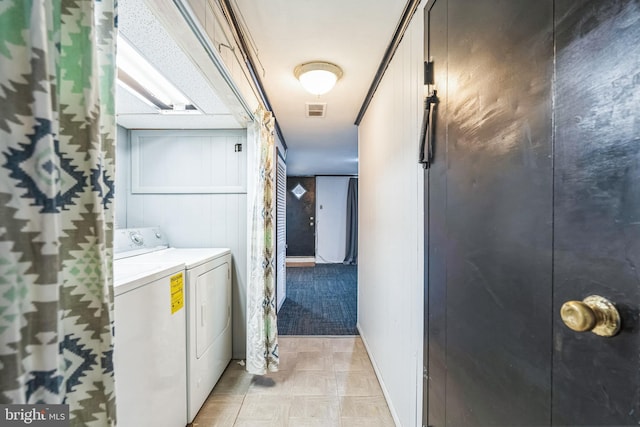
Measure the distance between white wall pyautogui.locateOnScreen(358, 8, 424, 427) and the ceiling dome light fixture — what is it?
14.3 inches

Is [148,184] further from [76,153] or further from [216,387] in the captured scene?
[76,153]

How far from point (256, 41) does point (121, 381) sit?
1837 millimetres

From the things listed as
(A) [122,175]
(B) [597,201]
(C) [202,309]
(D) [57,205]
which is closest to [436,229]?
(B) [597,201]

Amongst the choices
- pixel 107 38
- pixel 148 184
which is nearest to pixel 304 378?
pixel 148 184

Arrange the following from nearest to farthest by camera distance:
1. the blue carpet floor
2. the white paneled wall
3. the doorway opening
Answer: the white paneled wall, the blue carpet floor, the doorway opening

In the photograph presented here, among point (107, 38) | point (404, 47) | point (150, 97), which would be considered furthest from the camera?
point (150, 97)

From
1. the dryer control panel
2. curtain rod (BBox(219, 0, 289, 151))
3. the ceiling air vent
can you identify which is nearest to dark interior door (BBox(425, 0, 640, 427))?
curtain rod (BBox(219, 0, 289, 151))

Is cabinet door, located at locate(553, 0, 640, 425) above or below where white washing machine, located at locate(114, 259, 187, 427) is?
above

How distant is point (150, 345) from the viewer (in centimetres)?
123

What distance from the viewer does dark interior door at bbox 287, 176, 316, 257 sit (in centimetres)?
700

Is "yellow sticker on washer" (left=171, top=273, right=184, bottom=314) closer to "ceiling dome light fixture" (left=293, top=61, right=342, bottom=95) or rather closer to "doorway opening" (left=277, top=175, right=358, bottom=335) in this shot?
"ceiling dome light fixture" (left=293, top=61, right=342, bottom=95)

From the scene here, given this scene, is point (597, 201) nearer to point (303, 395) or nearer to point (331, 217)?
point (303, 395)

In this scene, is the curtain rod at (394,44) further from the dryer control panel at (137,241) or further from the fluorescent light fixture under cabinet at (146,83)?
the dryer control panel at (137,241)

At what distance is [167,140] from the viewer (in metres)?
2.34
